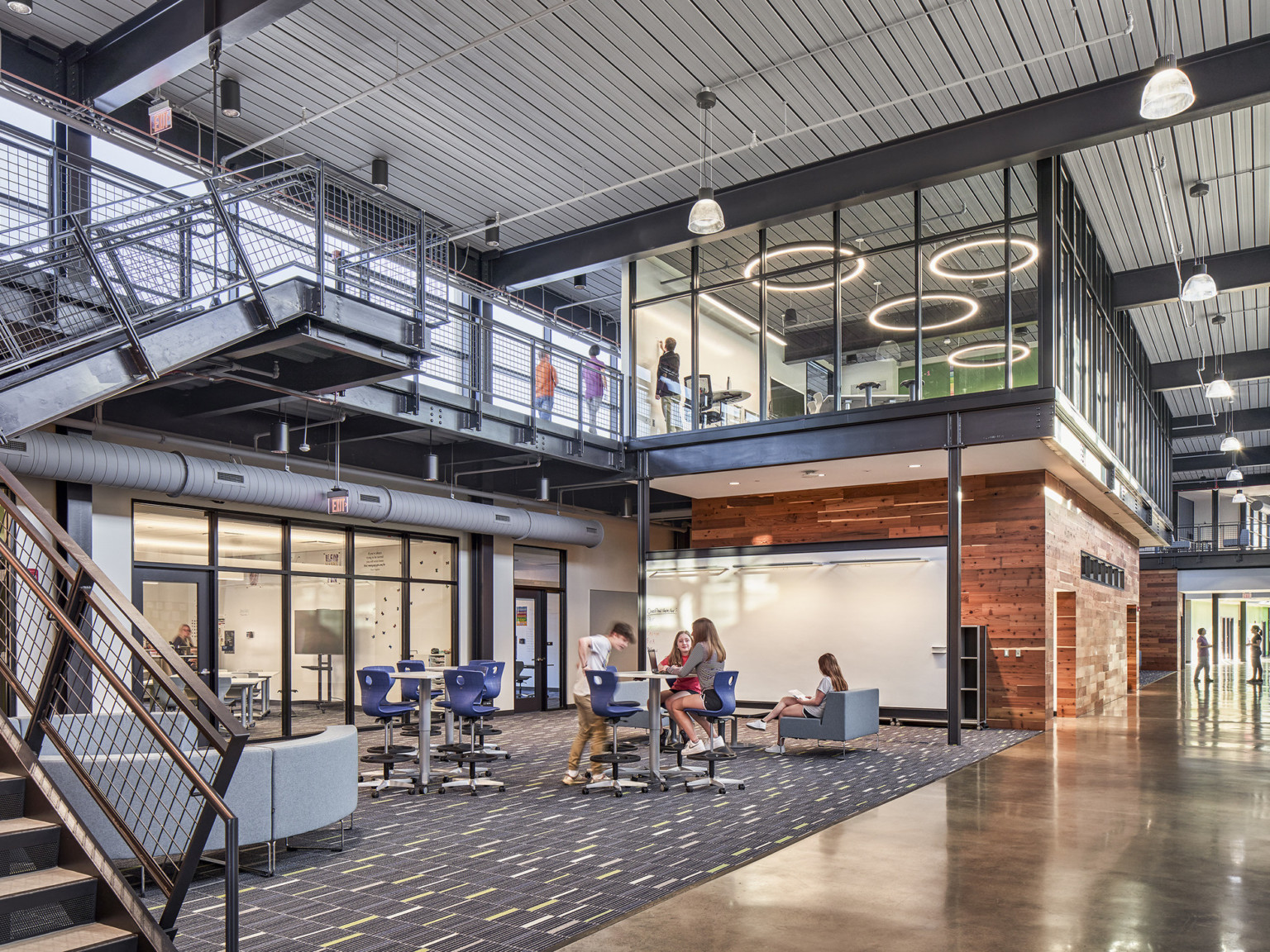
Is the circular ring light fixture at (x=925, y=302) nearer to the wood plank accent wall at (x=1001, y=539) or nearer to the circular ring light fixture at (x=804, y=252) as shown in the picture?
the circular ring light fixture at (x=804, y=252)

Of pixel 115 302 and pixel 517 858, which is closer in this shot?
pixel 517 858

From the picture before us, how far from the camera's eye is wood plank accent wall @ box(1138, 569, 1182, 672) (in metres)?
31.5

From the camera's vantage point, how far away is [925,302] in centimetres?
1262

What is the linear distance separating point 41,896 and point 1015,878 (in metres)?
4.77

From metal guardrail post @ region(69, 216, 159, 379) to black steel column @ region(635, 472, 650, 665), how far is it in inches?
325

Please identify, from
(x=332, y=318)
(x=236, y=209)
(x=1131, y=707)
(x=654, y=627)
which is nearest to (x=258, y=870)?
(x=332, y=318)

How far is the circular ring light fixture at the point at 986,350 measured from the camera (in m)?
11.8

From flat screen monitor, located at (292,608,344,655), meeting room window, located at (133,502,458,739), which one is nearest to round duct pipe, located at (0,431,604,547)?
meeting room window, located at (133,502,458,739)

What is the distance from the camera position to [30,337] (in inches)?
312

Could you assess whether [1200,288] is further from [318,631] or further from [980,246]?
[318,631]

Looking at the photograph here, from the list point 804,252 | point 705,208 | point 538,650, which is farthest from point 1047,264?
point 538,650

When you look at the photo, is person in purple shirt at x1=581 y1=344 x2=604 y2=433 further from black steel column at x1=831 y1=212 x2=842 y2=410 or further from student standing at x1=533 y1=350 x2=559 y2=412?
black steel column at x1=831 y1=212 x2=842 y2=410

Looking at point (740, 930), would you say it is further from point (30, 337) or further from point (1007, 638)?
point (1007, 638)

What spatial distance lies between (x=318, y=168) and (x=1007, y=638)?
34.8ft
